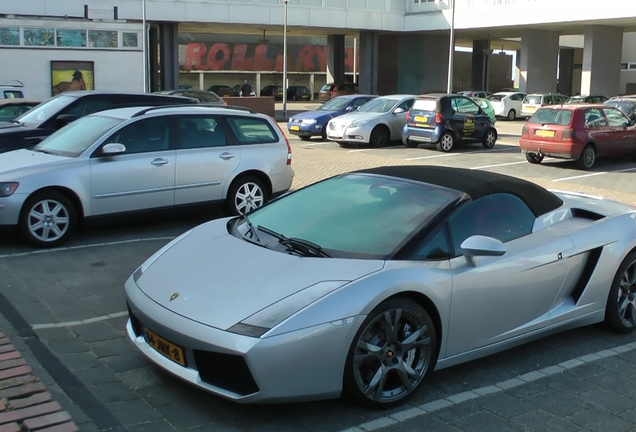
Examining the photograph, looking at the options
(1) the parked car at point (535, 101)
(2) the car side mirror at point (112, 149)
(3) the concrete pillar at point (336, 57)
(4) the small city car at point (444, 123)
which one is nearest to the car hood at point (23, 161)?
(2) the car side mirror at point (112, 149)

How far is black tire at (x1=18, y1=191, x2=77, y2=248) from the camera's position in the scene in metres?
8.23

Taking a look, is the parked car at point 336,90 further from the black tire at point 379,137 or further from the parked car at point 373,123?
the black tire at point 379,137

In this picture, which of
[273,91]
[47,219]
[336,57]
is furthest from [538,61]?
[47,219]

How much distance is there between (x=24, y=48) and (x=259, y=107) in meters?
9.89

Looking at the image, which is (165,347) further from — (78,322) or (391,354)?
(78,322)

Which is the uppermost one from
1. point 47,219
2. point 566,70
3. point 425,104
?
point 566,70

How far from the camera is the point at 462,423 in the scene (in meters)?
4.27

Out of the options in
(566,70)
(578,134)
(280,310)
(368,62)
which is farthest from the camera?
(566,70)

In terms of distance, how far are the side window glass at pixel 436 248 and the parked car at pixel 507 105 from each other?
35.1 metres

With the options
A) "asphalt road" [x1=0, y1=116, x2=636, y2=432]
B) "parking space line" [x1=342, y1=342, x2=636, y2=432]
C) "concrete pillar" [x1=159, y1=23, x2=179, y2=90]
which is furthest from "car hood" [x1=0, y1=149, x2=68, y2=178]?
"concrete pillar" [x1=159, y1=23, x2=179, y2=90]

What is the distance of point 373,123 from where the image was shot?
21172 mm

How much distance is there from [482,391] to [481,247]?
92 cm

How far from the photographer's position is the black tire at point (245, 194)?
32.5 ft

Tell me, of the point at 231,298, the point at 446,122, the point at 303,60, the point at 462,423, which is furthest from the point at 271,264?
the point at 303,60
